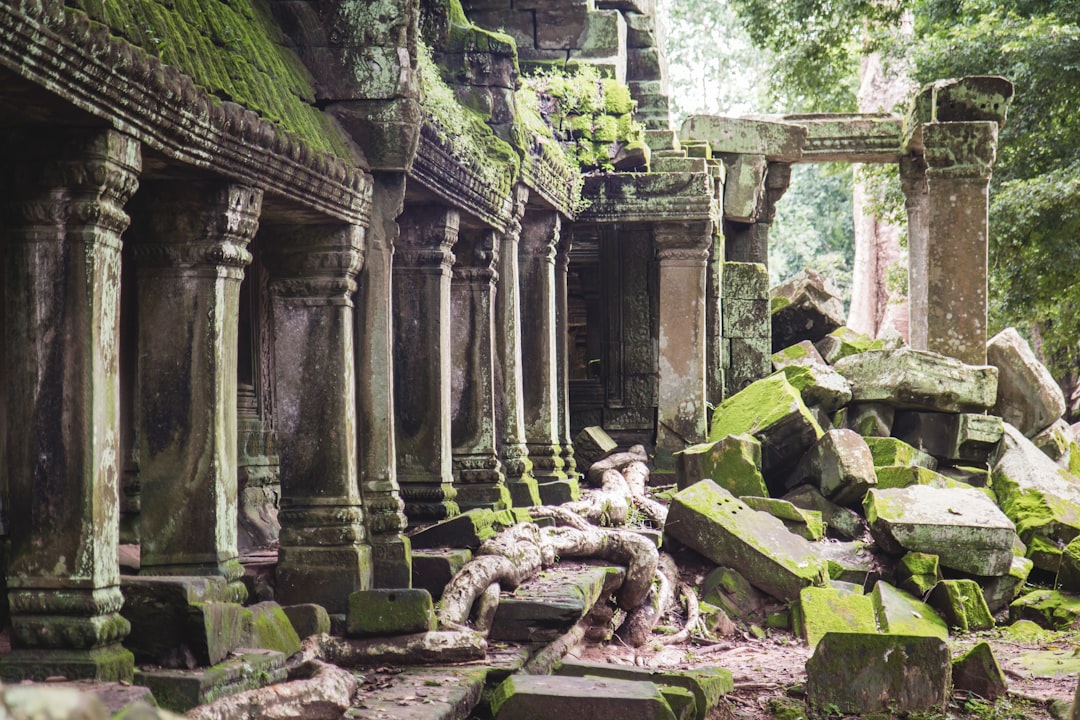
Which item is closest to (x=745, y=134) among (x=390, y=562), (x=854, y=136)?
(x=854, y=136)

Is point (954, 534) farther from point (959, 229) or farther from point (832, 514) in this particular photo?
point (959, 229)

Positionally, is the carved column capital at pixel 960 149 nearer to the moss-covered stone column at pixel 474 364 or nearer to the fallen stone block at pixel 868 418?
the fallen stone block at pixel 868 418

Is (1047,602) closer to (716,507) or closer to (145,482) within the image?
(716,507)

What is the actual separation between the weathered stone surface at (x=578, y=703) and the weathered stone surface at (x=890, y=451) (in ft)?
24.8

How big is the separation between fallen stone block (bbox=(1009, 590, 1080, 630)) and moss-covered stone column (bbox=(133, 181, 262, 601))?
6.88 meters

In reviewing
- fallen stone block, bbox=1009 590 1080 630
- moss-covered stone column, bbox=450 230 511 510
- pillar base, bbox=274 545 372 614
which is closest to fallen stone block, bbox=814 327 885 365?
fallen stone block, bbox=1009 590 1080 630

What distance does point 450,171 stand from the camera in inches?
320

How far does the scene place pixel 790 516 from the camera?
1112 centimetres

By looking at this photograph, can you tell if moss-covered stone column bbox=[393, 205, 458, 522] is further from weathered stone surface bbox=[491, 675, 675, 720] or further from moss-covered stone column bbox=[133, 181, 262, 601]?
weathered stone surface bbox=[491, 675, 675, 720]

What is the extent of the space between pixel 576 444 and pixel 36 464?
31.6 feet

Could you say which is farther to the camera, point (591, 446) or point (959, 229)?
point (959, 229)

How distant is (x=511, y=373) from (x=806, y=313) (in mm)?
7134

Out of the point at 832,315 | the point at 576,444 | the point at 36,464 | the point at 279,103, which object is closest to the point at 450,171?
the point at 279,103

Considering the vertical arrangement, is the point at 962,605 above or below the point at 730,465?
below
